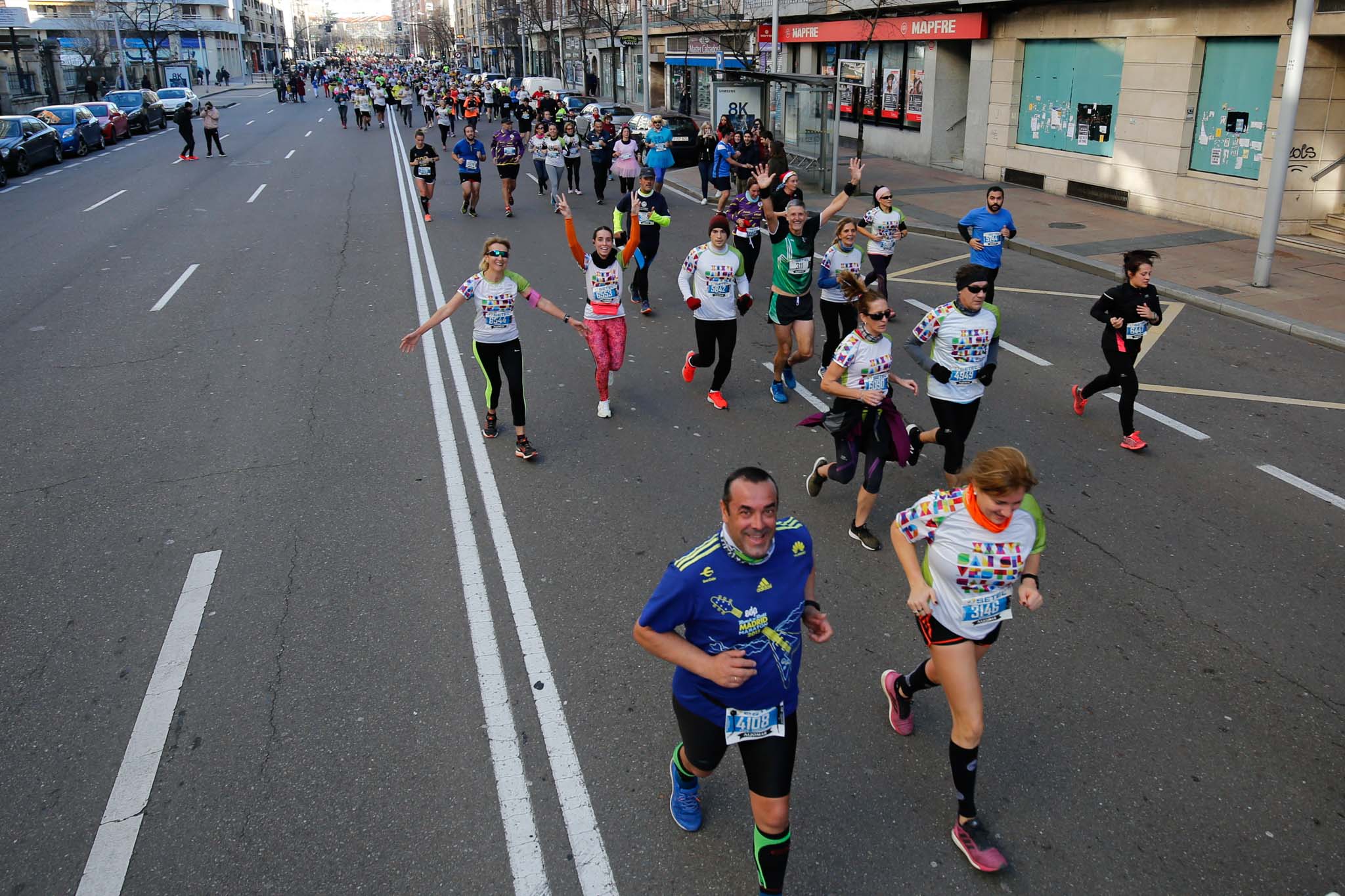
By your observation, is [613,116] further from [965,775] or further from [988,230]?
A: [965,775]

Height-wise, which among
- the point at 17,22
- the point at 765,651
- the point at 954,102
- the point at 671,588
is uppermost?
the point at 17,22

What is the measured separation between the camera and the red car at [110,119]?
116 feet

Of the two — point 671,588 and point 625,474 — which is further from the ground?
point 671,588

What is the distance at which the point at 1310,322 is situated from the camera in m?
11.7

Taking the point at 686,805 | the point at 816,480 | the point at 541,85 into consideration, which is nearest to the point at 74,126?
the point at 541,85

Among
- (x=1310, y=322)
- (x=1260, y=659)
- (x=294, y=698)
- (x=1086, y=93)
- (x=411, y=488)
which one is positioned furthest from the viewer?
(x=1086, y=93)

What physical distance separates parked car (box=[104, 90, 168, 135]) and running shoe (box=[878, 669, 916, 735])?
43.7 metres

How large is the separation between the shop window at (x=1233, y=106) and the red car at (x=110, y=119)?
1352 inches

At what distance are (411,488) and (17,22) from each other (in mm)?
48802

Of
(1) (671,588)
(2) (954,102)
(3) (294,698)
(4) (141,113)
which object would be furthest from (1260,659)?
(4) (141,113)

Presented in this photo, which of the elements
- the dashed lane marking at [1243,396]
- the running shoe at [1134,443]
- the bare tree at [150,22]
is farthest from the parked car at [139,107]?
the running shoe at [1134,443]

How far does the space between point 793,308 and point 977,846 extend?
18.6ft

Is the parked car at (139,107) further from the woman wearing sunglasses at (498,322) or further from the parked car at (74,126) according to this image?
the woman wearing sunglasses at (498,322)

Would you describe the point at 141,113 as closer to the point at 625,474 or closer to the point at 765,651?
the point at 625,474
